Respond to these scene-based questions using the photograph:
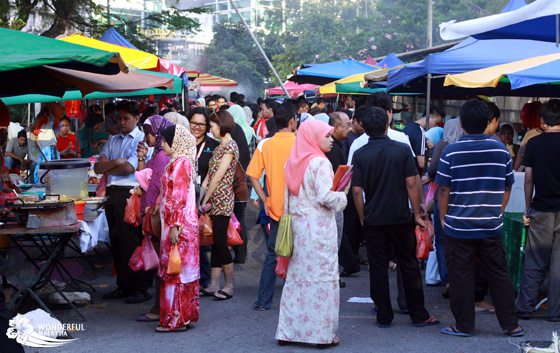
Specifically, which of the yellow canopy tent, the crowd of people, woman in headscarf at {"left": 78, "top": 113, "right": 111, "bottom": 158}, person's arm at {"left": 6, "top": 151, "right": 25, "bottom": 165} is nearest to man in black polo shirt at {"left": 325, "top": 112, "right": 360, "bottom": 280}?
the crowd of people

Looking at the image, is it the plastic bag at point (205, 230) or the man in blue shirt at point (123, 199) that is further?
the man in blue shirt at point (123, 199)

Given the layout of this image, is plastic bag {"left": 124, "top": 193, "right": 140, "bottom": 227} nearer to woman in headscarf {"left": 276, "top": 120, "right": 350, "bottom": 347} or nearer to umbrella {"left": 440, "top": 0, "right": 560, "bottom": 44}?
woman in headscarf {"left": 276, "top": 120, "right": 350, "bottom": 347}

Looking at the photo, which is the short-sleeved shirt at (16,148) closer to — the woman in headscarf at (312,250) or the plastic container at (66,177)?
the plastic container at (66,177)

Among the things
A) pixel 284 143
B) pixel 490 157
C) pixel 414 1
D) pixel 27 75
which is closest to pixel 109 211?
pixel 27 75

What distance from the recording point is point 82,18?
59.1 ft

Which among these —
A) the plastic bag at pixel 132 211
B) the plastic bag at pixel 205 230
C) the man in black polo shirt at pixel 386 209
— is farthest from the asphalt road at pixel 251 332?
the plastic bag at pixel 132 211

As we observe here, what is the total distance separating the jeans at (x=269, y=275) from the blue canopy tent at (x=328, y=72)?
9664mm

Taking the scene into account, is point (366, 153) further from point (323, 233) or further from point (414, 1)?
point (414, 1)

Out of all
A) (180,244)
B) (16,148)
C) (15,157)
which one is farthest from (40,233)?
(16,148)

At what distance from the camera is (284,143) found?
6711 mm

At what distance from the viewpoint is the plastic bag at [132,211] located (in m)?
6.60

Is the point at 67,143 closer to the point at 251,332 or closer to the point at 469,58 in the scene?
the point at 251,332

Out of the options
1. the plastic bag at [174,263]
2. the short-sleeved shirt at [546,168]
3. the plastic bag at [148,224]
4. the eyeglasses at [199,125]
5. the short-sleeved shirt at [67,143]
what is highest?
the eyeglasses at [199,125]

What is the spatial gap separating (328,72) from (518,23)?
9987 mm
